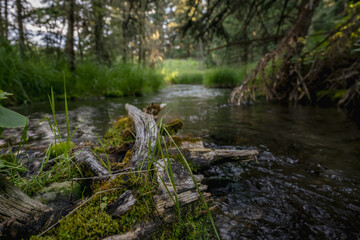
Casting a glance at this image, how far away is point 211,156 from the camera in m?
1.60

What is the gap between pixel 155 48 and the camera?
1477 cm

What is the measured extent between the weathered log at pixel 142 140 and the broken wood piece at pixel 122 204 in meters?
0.16

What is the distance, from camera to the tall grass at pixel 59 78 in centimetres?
434

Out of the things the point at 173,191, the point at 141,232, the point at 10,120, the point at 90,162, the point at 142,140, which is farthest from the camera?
the point at 142,140

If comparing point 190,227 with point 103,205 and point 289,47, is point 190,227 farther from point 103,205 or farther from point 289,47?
point 289,47

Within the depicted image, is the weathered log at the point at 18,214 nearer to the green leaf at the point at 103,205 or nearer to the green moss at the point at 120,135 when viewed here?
the green leaf at the point at 103,205

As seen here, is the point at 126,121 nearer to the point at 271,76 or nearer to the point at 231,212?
the point at 231,212

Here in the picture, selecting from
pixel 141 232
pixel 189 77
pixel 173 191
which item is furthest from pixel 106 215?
pixel 189 77

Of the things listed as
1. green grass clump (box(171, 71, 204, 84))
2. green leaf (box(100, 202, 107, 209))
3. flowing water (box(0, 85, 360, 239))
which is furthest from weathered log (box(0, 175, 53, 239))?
green grass clump (box(171, 71, 204, 84))

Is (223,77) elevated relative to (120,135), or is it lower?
elevated

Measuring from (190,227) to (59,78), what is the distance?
581 cm

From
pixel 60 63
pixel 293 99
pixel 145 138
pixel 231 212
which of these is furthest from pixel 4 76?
pixel 293 99

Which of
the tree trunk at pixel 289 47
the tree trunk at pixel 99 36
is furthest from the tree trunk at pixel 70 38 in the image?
the tree trunk at pixel 289 47

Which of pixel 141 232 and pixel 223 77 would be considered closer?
pixel 141 232
